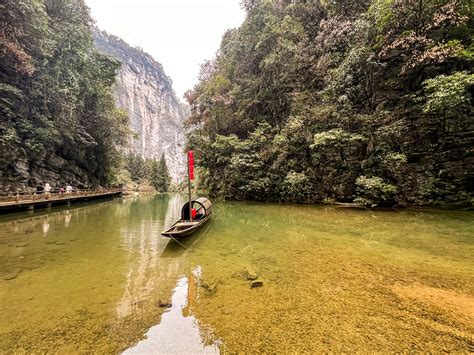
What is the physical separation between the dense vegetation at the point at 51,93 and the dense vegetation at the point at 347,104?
10306 mm

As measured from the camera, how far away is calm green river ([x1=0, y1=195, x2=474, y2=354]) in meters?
2.93

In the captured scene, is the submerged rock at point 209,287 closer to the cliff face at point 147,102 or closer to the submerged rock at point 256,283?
the submerged rock at point 256,283

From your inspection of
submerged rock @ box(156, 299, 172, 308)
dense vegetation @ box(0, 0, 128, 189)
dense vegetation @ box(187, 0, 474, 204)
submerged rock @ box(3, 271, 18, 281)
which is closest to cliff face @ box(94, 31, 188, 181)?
dense vegetation @ box(0, 0, 128, 189)

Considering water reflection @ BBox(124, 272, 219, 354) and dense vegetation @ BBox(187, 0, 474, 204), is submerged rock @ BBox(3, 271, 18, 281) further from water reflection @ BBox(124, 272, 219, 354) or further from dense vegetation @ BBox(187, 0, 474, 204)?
dense vegetation @ BBox(187, 0, 474, 204)

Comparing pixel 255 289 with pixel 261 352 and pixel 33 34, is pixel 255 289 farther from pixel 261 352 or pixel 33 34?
pixel 33 34

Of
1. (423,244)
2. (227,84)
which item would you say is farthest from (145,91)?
(423,244)

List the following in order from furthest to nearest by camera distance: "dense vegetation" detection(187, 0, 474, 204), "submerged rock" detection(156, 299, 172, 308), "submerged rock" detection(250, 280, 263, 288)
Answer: "dense vegetation" detection(187, 0, 474, 204)
"submerged rock" detection(250, 280, 263, 288)
"submerged rock" detection(156, 299, 172, 308)

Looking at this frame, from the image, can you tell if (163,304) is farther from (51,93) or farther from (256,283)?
(51,93)

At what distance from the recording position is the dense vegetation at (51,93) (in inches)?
575

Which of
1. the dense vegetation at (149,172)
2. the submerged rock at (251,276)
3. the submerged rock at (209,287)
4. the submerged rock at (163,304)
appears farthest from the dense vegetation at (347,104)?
the dense vegetation at (149,172)

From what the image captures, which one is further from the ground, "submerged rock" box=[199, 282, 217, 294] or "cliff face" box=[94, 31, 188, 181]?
"cliff face" box=[94, 31, 188, 181]

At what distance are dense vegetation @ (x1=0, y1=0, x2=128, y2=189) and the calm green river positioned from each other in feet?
37.9

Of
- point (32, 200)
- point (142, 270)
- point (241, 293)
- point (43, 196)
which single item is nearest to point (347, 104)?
point (241, 293)

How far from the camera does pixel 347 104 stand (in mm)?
14648
